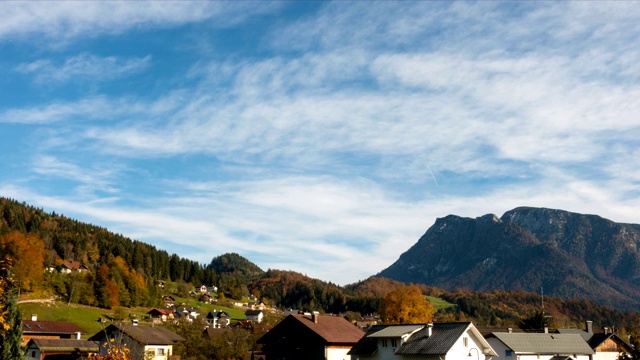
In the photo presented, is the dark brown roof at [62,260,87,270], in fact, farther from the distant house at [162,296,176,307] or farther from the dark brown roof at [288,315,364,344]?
the dark brown roof at [288,315,364,344]

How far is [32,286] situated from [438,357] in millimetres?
Answer: 118066

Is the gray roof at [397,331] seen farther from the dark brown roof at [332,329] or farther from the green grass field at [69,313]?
the green grass field at [69,313]

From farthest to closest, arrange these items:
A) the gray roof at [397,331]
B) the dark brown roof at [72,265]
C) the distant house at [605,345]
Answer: the dark brown roof at [72,265] → the distant house at [605,345] → the gray roof at [397,331]

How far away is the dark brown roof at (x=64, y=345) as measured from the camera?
77875 millimetres

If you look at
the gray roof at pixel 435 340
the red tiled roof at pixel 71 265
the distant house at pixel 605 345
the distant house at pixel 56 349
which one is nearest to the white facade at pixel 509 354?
the gray roof at pixel 435 340

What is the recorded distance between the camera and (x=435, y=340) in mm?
62750

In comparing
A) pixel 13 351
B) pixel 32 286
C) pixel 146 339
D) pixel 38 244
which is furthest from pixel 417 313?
pixel 38 244

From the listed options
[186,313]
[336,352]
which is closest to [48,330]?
[336,352]

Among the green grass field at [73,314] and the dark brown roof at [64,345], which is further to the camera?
the green grass field at [73,314]

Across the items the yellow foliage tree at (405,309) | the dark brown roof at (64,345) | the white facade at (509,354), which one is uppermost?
the yellow foliage tree at (405,309)

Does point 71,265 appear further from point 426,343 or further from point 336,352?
point 426,343

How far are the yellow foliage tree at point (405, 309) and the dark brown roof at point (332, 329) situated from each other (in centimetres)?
3566

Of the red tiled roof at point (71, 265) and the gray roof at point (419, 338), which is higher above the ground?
the red tiled roof at point (71, 265)

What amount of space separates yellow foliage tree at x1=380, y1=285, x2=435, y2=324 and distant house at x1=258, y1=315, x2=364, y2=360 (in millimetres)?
36974
